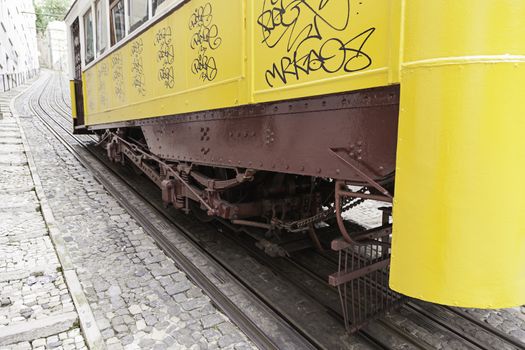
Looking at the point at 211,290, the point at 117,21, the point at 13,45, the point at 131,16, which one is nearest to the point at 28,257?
the point at 211,290

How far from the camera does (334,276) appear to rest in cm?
266

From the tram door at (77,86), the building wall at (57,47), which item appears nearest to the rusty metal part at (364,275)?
the tram door at (77,86)

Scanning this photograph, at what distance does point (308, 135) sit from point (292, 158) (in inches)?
9.6

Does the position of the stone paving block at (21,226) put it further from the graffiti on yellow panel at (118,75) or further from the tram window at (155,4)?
the tram window at (155,4)

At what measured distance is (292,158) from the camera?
2.66 m

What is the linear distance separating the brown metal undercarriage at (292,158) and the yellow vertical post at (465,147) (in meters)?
0.29

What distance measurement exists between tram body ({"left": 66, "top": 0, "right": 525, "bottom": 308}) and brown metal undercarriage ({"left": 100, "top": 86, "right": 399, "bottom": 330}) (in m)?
0.01

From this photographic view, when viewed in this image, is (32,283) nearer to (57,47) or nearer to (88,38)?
(88,38)

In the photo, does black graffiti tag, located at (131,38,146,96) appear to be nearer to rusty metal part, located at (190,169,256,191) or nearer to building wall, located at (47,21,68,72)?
rusty metal part, located at (190,169,256,191)

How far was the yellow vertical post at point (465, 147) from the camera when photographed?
1.57 m

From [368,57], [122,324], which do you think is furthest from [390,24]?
[122,324]

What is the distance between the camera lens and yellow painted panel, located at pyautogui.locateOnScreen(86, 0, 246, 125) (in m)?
3.00

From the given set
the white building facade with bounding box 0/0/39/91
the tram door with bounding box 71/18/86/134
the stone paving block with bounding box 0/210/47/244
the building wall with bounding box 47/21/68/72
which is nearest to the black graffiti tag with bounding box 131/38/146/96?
the stone paving block with bounding box 0/210/47/244

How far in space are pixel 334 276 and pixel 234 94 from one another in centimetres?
159
